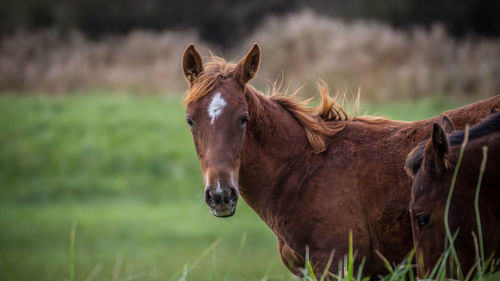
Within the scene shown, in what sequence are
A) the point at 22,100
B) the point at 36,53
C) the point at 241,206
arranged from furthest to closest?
the point at 36,53 < the point at 22,100 < the point at 241,206

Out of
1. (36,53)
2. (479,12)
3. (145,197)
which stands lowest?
(145,197)

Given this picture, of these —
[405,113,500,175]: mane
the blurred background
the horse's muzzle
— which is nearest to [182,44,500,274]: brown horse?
the horse's muzzle

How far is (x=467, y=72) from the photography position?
1747 centimetres

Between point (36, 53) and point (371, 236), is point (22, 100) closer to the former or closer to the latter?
point (36, 53)

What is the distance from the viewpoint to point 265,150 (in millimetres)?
5094

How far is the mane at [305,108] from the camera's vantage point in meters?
4.80

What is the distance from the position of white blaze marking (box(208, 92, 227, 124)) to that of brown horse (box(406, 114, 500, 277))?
146 centimetres

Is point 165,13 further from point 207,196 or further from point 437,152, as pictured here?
point 437,152

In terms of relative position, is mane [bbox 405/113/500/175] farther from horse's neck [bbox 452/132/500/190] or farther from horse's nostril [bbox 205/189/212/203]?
horse's nostril [bbox 205/189/212/203]

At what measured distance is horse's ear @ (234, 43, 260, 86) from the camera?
195 inches

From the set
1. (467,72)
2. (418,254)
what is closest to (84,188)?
(467,72)

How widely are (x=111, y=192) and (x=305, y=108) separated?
1141cm

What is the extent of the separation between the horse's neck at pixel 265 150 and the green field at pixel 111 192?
6.02 m

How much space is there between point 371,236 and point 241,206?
1096 centimetres
